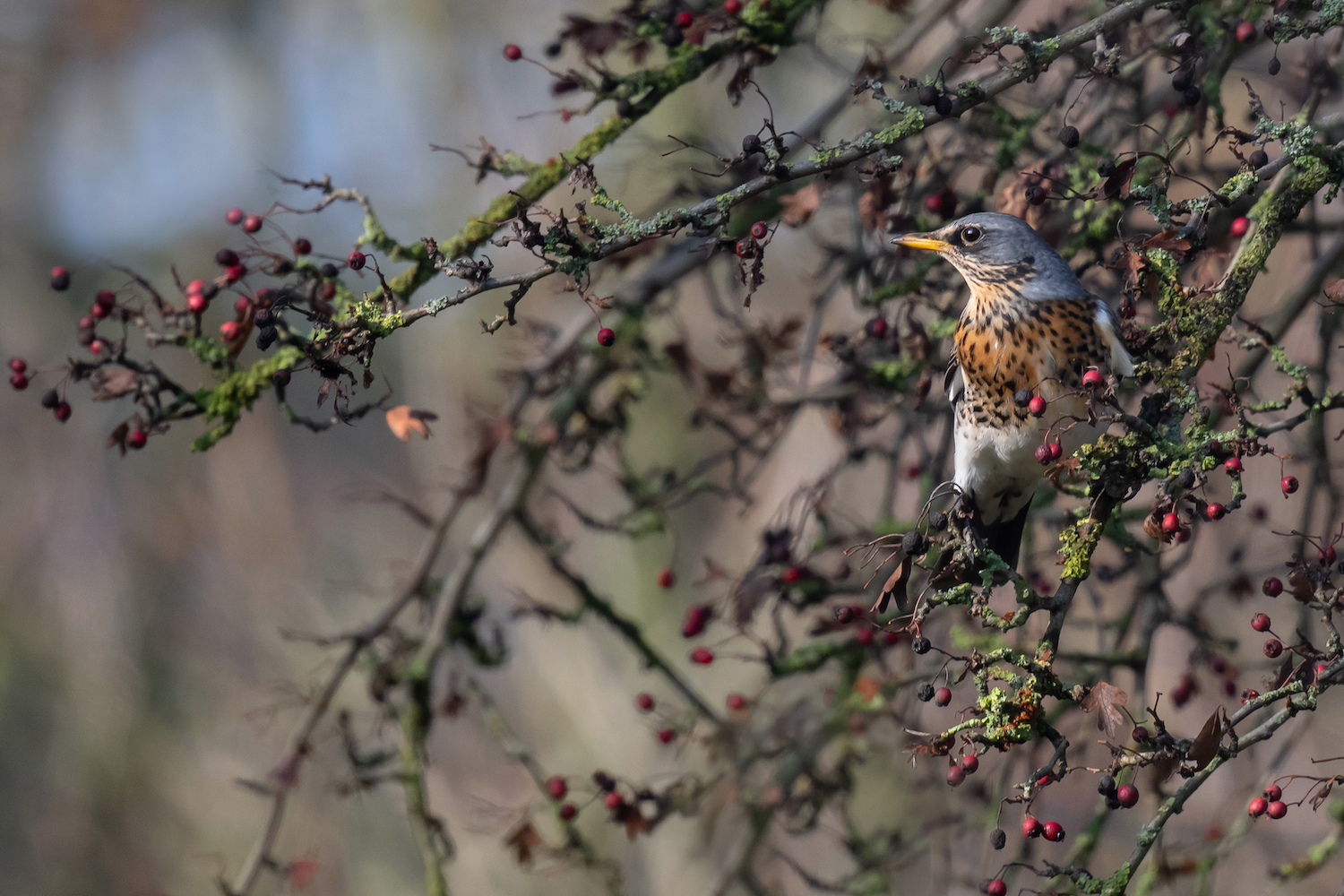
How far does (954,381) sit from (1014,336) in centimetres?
28

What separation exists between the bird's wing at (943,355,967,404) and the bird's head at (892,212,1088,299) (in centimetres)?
23

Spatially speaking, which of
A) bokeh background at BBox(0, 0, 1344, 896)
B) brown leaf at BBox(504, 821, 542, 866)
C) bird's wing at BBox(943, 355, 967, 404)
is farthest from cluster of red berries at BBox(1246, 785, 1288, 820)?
bokeh background at BBox(0, 0, 1344, 896)

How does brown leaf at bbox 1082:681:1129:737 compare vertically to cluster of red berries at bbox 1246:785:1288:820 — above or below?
above

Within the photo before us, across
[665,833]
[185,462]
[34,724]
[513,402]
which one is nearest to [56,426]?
[185,462]

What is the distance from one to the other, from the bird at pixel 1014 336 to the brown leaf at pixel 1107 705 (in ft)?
2.94

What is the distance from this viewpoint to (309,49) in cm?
941

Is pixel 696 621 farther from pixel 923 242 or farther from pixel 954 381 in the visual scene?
pixel 923 242

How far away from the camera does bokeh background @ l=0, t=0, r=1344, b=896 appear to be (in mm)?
7527

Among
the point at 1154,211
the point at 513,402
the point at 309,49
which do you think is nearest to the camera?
the point at 1154,211

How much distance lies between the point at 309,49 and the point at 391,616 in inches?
306

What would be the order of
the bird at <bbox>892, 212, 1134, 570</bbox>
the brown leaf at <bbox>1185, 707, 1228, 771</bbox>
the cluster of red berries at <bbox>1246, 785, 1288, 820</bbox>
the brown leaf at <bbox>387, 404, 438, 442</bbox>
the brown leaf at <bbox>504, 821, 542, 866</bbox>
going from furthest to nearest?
1. the brown leaf at <bbox>504, 821, 542, 866</bbox>
2. the bird at <bbox>892, 212, 1134, 570</bbox>
3. the brown leaf at <bbox>387, 404, 438, 442</bbox>
4. the cluster of red berries at <bbox>1246, 785, 1288, 820</bbox>
5. the brown leaf at <bbox>1185, 707, 1228, 771</bbox>

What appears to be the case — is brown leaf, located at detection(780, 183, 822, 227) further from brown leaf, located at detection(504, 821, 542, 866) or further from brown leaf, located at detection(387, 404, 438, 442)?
brown leaf, located at detection(504, 821, 542, 866)

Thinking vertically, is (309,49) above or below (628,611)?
above

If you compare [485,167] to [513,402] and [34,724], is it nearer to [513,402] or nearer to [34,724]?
[513,402]
